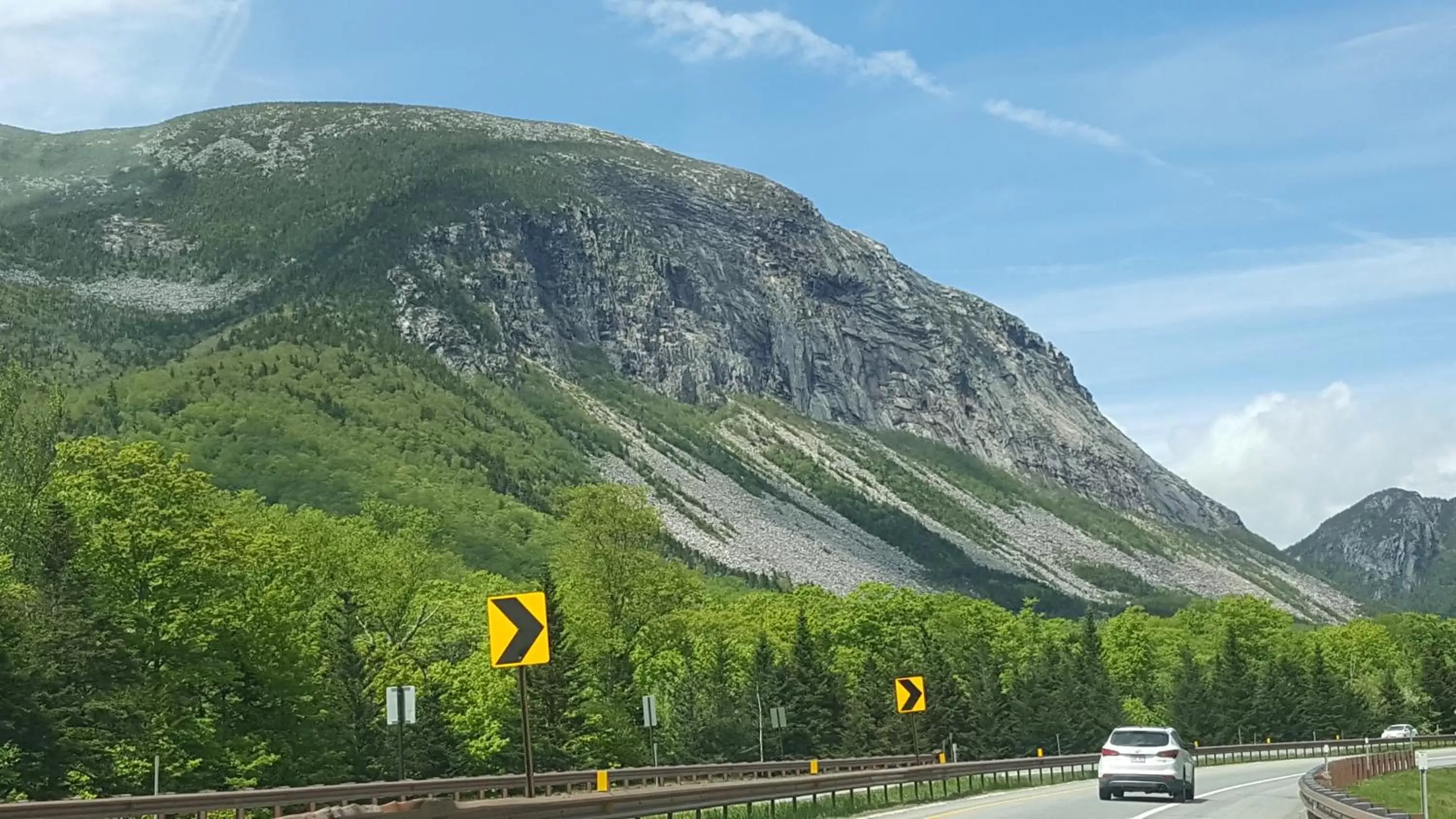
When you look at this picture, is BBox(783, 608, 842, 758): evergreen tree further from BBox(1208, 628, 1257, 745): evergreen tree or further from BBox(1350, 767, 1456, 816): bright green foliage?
BBox(1208, 628, 1257, 745): evergreen tree

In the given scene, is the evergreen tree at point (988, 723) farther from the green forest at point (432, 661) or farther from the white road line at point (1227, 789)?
the white road line at point (1227, 789)

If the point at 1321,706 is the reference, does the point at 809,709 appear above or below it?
above

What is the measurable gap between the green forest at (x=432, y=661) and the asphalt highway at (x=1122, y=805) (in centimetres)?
2251

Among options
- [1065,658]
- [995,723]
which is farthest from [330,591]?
[1065,658]

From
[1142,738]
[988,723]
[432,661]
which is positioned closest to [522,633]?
[1142,738]

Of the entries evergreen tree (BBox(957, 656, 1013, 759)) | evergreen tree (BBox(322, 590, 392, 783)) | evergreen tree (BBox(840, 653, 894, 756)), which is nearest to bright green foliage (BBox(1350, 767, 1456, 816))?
evergreen tree (BBox(840, 653, 894, 756))

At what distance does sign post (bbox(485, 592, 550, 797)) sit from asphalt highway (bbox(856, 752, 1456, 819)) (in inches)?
481

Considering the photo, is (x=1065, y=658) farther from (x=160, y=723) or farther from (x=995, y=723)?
(x=160, y=723)

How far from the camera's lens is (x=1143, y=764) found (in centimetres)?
3497

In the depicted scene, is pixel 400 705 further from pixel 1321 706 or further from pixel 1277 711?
pixel 1321 706

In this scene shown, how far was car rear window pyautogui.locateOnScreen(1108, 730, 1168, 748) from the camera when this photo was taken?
115 feet

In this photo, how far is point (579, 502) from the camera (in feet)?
270

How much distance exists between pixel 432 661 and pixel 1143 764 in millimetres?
42730

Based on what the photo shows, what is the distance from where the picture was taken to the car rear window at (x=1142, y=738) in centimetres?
3519
